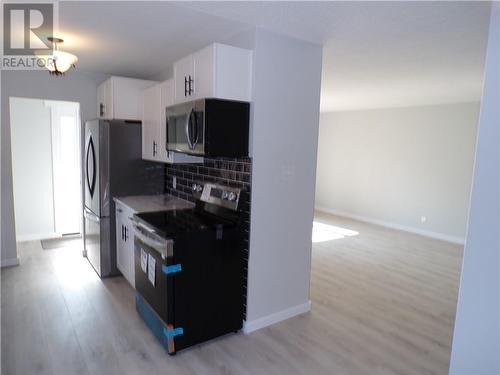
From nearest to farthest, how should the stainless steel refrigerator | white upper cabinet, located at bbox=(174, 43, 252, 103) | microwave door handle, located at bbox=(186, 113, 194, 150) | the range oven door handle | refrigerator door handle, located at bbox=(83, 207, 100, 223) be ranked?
the range oven door handle
white upper cabinet, located at bbox=(174, 43, 252, 103)
microwave door handle, located at bbox=(186, 113, 194, 150)
the stainless steel refrigerator
refrigerator door handle, located at bbox=(83, 207, 100, 223)

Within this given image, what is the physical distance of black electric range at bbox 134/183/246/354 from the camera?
2375 millimetres

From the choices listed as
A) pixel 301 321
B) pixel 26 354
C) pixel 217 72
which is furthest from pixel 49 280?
pixel 217 72

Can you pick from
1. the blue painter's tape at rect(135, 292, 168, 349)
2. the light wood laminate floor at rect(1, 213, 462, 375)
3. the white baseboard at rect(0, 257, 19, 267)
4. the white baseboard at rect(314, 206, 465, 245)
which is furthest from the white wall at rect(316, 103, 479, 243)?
the white baseboard at rect(0, 257, 19, 267)

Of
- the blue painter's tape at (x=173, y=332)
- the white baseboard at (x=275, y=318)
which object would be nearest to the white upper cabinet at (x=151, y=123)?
the blue painter's tape at (x=173, y=332)

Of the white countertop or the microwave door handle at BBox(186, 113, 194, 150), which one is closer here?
the microwave door handle at BBox(186, 113, 194, 150)

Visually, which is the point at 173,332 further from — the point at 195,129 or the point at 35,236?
the point at 35,236

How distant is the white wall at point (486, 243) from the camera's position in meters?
1.31

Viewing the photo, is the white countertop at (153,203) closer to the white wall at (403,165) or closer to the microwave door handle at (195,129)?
the microwave door handle at (195,129)

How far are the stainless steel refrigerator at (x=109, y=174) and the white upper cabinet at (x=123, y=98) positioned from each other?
6.0 inches

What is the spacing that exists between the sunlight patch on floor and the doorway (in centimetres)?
373

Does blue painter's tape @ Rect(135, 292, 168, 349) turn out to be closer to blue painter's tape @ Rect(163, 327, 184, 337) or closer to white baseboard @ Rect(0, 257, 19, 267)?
blue painter's tape @ Rect(163, 327, 184, 337)

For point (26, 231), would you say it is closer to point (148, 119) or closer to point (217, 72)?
point (148, 119)

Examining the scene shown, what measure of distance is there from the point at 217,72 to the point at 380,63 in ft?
6.33

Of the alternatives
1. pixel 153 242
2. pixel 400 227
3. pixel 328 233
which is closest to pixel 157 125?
pixel 153 242
